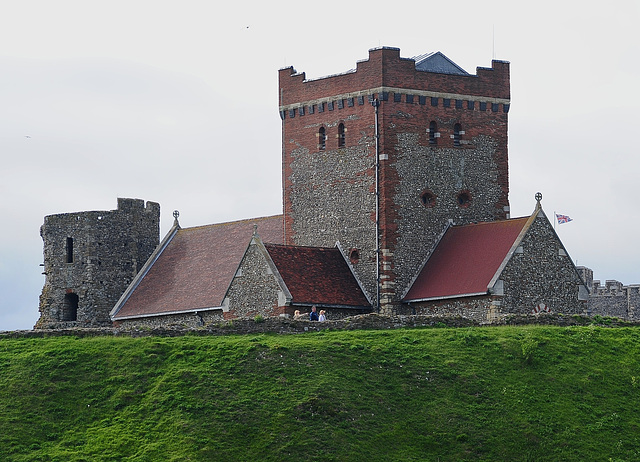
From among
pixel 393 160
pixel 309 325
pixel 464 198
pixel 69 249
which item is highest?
pixel 393 160

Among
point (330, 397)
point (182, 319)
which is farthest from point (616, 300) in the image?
point (330, 397)

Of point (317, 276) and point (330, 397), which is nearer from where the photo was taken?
point (330, 397)

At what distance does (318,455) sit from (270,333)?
9854mm

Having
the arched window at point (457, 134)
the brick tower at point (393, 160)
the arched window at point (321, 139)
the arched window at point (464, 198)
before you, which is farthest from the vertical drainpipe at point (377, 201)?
the arched window at point (464, 198)

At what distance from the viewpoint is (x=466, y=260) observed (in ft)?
178

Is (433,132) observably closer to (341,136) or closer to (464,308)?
(341,136)

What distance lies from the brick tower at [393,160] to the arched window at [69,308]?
15.5 m

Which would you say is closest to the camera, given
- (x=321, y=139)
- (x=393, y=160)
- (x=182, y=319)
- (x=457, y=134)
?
(x=393, y=160)

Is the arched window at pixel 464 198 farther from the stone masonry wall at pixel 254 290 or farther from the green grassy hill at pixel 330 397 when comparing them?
the green grassy hill at pixel 330 397

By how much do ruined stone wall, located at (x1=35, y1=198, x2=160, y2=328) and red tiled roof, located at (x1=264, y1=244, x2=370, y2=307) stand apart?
15.9 m

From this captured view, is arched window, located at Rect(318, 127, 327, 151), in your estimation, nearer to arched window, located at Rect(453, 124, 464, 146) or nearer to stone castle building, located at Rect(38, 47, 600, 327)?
stone castle building, located at Rect(38, 47, 600, 327)

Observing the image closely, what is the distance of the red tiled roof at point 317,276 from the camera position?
5412cm

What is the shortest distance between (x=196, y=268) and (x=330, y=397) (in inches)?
956

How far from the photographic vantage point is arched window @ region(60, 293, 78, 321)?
69438mm
